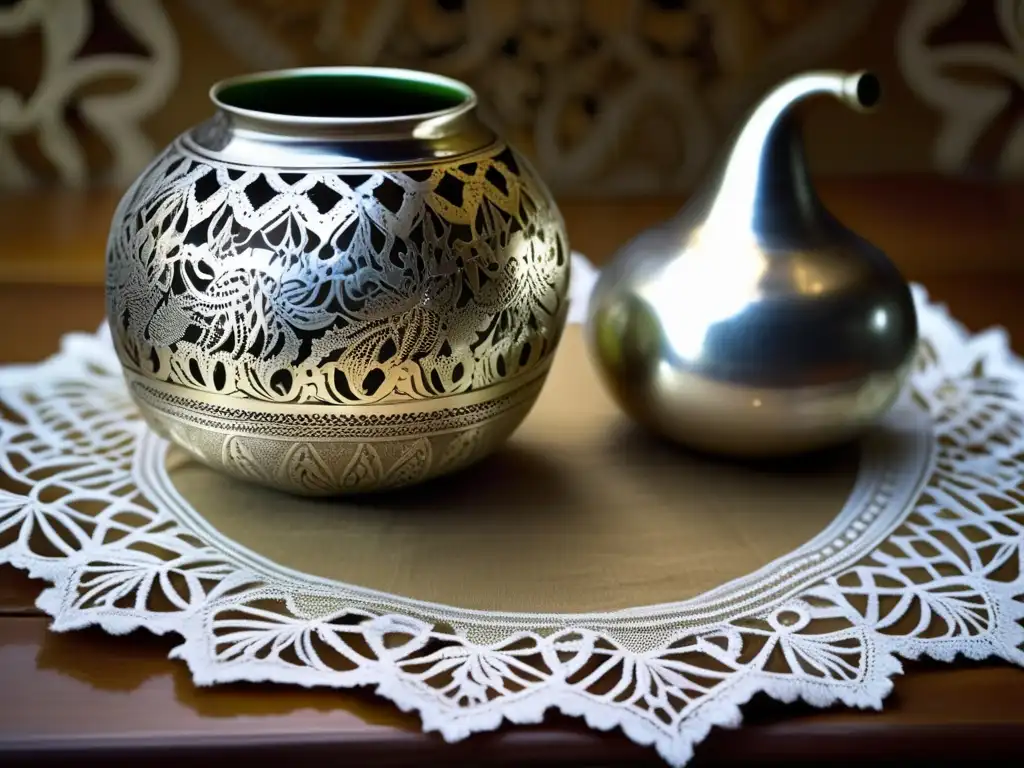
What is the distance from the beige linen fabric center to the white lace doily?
0.01 meters

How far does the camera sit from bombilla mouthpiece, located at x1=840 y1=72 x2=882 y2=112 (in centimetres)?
51

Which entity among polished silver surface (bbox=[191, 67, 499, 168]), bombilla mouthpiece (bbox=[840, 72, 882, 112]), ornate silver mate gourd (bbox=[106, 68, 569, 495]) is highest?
bombilla mouthpiece (bbox=[840, 72, 882, 112])

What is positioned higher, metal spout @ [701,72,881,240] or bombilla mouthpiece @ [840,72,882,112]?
bombilla mouthpiece @ [840,72,882,112]

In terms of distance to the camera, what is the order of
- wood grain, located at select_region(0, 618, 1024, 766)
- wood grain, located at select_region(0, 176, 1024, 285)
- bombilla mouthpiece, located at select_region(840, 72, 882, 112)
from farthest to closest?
wood grain, located at select_region(0, 176, 1024, 285), bombilla mouthpiece, located at select_region(840, 72, 882, 112), wood grain, located at select_region(0, 618, 1024, 766)

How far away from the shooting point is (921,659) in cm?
43

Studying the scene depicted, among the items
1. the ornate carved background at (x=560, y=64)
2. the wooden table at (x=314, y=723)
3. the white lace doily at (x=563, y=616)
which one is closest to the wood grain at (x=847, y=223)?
the ornate carved background at (x=560, y=64)

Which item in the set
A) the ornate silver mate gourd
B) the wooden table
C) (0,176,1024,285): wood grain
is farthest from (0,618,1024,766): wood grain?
(0,176,1024,285): wood grain

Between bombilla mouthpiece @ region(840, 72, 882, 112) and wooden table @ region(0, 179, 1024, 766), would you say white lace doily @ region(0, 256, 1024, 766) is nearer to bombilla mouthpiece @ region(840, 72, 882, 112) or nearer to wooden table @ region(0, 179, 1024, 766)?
wooden table @ region(0, 179, 1024, 766)

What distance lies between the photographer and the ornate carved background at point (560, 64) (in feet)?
2.93

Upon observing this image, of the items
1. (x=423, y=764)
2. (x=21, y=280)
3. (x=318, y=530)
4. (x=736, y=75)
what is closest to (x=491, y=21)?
(x=736, y=75)

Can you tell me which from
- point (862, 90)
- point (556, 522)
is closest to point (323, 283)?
point (556, 522)

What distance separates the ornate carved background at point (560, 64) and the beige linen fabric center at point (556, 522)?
42 cm

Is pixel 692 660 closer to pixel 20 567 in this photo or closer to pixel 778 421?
pixel 778 421

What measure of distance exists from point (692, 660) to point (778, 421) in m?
0.15
